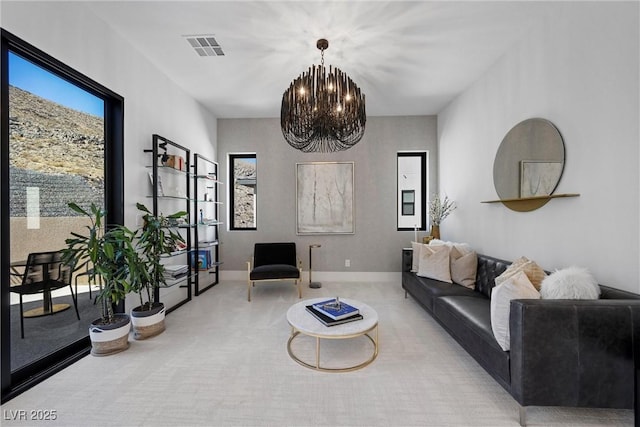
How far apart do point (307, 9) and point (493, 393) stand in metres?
3.28

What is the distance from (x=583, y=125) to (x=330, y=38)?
7.34ft

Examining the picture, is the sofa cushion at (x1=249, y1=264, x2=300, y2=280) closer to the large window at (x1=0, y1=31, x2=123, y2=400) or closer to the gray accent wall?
the gray accent wall

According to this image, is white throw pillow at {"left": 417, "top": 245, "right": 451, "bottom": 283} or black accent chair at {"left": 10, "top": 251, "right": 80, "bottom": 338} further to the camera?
white throw pillow at {"left": 417, "top": 245, "right": 451, "bottom": 283}

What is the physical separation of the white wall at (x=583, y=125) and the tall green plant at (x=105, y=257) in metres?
3.67

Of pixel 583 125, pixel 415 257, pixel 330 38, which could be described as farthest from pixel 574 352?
pixel 330 38

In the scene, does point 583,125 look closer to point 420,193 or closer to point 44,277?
point 420,193

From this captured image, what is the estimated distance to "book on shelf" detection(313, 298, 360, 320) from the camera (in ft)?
7.13

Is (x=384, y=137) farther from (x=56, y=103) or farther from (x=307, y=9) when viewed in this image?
(x=56, y=103)

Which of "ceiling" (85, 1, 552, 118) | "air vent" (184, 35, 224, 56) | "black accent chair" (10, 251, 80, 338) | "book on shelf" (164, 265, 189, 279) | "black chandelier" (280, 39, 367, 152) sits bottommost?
"book on shelf" (164, 265, 189, 279)

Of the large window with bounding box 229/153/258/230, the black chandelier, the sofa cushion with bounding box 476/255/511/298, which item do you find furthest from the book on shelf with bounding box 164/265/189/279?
the sofa cushion with bounding box 476/255/511/298

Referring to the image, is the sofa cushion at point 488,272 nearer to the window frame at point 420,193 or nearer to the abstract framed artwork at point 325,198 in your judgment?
the window frame at point 420,193

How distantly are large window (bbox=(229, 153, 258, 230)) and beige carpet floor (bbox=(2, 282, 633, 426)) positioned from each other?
2.31m

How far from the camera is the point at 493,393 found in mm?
1771

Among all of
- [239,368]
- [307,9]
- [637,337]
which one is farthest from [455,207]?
[239,368]
